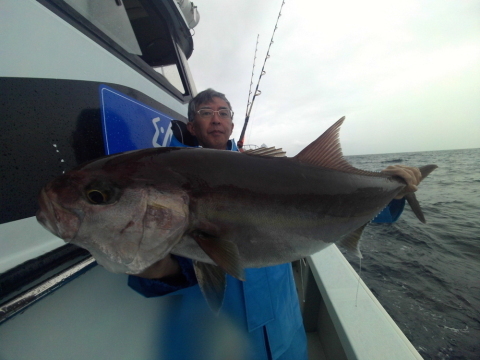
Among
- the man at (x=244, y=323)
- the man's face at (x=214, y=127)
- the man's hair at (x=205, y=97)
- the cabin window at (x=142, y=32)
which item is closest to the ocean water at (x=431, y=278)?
the man at (x=244, y=323)

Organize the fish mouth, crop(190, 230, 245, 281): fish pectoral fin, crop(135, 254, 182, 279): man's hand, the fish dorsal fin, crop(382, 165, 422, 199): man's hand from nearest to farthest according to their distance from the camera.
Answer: the fish mouth < crop(190, 230, 245, 281): fish pectoral fin < crop(135, 254, 182, 279): man's hand < the fish dorsal fin < crop(382, 165, 422, 199): man's hand

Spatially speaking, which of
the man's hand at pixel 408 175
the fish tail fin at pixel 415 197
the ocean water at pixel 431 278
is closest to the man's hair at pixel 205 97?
the man's hand at pixel 408 175

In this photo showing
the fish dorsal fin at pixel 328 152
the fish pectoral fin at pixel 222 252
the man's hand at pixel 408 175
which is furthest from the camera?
the man's hand at pixel 408 175

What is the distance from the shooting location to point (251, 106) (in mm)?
7492

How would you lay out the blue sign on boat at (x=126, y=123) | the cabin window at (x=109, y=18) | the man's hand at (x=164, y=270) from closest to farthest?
the man's hand at (x=164, y=270) < the blue sign on boat at (x=126, y=123) < the cabin window at (x=109, y=18)

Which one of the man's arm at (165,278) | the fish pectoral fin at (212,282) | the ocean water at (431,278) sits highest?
the fish pectoral fin at (212,282)

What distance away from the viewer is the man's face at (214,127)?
8.51 feet

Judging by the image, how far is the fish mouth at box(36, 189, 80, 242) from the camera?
3.17 ft

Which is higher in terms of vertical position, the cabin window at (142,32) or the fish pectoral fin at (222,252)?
the cabin window at (142,32)

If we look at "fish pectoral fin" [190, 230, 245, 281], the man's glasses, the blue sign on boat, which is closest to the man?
"fish pectoral fin" [190, 230, 245, 281]

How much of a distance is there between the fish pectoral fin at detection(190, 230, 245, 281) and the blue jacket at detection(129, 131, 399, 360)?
0.79 m

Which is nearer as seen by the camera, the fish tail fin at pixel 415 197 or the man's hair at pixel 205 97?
the fish tail fin at pixel 415 197

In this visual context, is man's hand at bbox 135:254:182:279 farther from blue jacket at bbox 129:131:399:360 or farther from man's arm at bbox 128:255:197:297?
blue jacket at bbox 129:131:399:360

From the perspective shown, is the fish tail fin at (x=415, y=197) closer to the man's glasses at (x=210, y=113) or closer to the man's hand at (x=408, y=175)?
the man's hand at (x=408, y=175)
